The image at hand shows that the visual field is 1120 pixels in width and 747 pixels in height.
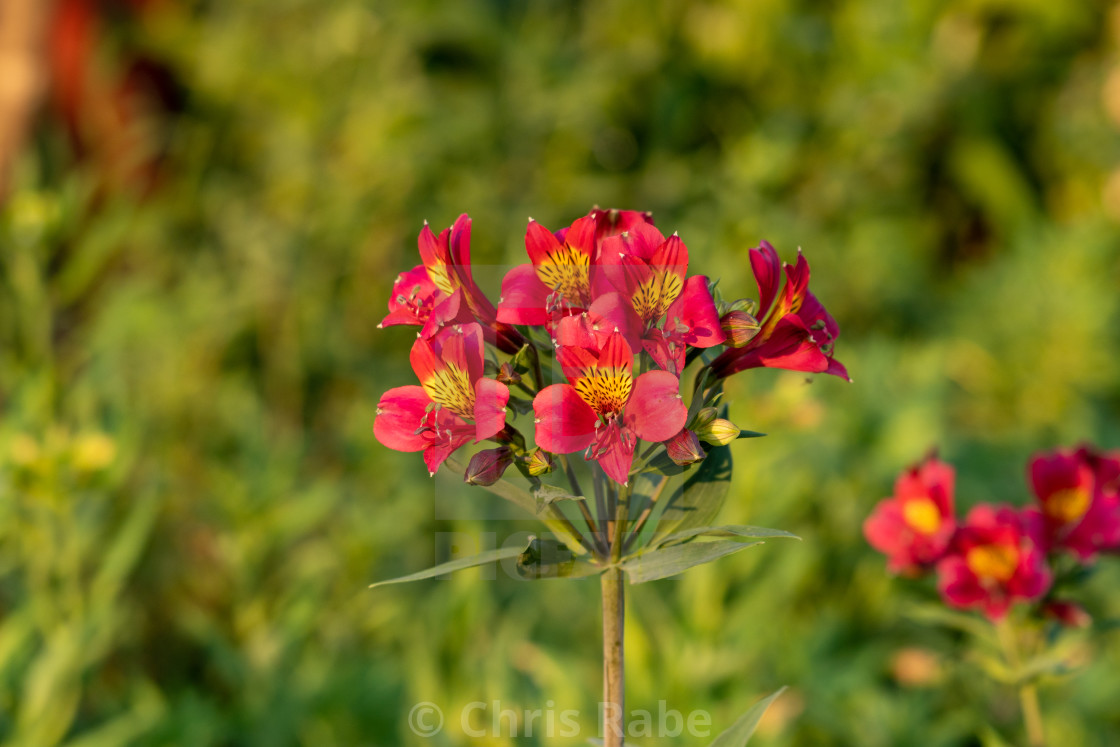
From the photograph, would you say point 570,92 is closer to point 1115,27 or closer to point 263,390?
point 263,390

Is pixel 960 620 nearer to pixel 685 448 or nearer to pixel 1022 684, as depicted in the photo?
pixel 1022 684

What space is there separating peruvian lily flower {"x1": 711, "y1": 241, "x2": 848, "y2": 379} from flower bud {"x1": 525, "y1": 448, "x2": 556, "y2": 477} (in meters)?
0.10

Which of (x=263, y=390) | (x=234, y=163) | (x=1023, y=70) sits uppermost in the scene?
(x=1023, y=70)

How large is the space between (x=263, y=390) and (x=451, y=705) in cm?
106

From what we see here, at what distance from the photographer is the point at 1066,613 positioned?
26.7 inches

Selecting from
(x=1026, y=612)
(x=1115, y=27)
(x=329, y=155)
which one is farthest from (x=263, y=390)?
(x=1115, y=27)

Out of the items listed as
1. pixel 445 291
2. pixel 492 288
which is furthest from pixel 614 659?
pixel 492 288

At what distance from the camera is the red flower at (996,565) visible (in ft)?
2.21

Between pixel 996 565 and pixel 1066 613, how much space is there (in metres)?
0.06

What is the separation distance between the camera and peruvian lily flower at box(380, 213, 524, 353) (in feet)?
1.47

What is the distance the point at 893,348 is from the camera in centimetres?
191

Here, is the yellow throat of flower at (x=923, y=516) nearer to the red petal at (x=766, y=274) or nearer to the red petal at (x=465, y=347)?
the red petal at (x=766, y=274)

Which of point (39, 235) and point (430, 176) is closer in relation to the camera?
point (39, 235)

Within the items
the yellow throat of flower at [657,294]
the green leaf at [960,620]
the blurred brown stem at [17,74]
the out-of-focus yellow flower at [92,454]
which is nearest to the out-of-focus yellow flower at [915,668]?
the green leaf at [960,620]
